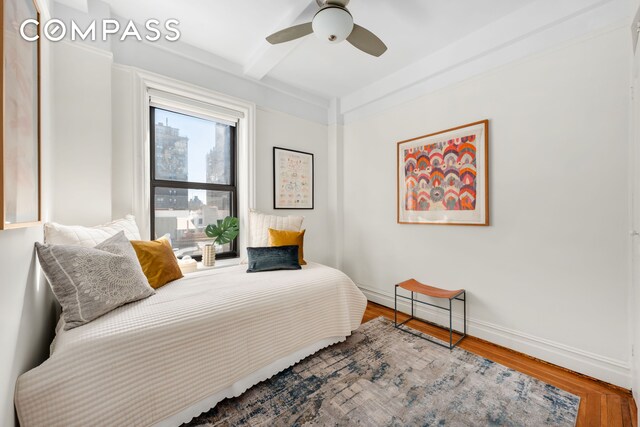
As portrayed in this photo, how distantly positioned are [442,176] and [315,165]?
1609 millimetres

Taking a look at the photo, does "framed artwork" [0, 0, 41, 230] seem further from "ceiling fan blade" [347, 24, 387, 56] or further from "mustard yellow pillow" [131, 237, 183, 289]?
"ceiling fan blade" [347, 24, 387, 56]

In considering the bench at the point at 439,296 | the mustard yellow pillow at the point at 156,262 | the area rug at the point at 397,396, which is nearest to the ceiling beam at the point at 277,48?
the mustard yellow pillow at the point at 156,262

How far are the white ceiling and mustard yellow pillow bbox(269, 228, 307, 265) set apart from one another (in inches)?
65.7

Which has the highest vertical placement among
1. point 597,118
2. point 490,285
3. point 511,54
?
point 511,54

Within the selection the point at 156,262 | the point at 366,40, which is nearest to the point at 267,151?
the point at 366,40

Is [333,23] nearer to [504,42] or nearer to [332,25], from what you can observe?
[332,25]

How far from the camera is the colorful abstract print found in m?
2.38

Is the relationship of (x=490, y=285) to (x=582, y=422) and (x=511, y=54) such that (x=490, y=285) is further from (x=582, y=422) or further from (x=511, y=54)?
(x=511, y=54)

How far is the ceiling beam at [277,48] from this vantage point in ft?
6.36

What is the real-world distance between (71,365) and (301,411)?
115 centimetres

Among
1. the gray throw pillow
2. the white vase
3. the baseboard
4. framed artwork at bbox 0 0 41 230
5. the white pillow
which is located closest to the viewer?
framed artwork at bbox 0 0 41 230

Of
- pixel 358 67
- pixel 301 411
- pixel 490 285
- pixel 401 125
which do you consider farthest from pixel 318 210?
pixel 301 411

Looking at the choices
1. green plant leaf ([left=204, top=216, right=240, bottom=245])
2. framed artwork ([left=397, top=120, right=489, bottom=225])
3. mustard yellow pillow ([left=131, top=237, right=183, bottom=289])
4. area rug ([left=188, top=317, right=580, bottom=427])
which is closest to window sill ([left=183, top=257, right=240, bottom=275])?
green plant leaf ([left=204, top=216, right=240, bottom=245])

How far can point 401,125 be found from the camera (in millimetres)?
2930
